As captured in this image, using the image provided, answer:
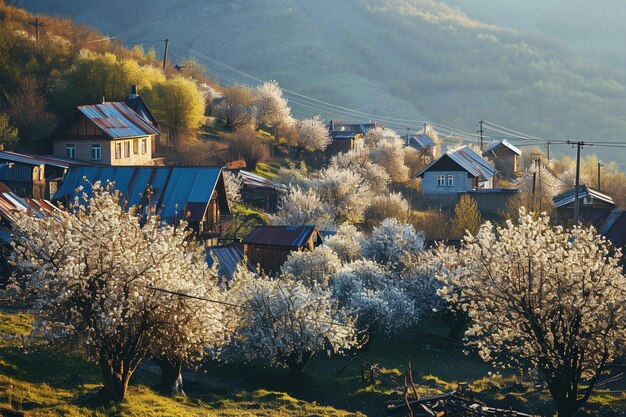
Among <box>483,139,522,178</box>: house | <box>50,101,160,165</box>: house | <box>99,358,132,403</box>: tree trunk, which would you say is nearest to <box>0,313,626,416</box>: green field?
<box>99,358,132,403</box>: tree trunk

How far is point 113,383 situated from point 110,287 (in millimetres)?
2954

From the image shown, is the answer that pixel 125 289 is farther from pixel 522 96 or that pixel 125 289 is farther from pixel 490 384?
pixel 522 96

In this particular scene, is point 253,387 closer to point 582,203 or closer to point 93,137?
point 582,203

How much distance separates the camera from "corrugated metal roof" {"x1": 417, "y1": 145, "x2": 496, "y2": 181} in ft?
233

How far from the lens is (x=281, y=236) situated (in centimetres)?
4231

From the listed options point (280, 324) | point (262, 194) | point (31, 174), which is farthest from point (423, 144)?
point (280, 324)

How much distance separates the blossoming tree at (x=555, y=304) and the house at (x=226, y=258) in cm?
1486

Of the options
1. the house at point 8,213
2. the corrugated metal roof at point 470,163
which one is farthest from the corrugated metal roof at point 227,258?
the corrugated metal roof at point 470,163

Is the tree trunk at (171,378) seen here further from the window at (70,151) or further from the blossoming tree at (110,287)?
the window at (70,151)

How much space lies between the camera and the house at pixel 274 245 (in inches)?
1635

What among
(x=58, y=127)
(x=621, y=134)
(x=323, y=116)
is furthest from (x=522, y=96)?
(x=58, y=127)

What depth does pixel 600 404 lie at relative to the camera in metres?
26.0

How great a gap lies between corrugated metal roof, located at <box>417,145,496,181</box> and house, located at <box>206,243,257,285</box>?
34.7 meters

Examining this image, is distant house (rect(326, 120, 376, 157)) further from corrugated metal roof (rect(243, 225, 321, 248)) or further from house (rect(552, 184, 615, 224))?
corrugated metal roof (rect(243, 225, 321, 248))
